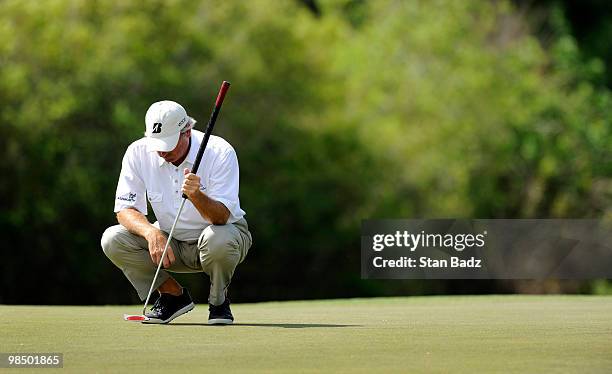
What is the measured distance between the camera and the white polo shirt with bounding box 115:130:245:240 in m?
7.19

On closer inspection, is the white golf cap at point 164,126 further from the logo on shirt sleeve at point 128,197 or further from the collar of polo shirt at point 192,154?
the logo on shirt sleeve at point 128,197

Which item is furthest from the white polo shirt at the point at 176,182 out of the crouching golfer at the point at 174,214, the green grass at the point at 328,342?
the green grass at the point at 328,342

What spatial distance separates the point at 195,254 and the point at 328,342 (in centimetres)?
151

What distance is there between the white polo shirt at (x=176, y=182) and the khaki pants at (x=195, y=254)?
0.11 m

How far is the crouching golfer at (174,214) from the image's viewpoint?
712 cm

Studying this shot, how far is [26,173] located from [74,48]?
3026 millimetres

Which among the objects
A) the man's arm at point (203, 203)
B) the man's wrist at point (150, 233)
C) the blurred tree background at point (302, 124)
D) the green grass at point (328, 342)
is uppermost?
the blurred tree background at point (302, 124)

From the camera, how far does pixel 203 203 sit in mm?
7027

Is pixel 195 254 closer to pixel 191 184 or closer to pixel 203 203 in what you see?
pixel 203 203

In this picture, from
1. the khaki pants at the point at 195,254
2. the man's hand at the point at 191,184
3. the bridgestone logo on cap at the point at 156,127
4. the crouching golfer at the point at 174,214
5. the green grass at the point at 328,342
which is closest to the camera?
the green grass at the point at 328,342

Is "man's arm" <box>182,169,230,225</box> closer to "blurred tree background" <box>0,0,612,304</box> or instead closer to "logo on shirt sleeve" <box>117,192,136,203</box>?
"logo on shirt sleeve" <box>117,192,136,203</box>

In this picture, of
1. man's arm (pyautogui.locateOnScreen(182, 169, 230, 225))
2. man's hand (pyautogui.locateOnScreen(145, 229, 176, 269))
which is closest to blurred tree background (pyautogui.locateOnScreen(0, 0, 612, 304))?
man's arm (pyautogui.locateOnScreen(182, 169, 230, 225))

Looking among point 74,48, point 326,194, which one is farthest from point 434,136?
point 74,48

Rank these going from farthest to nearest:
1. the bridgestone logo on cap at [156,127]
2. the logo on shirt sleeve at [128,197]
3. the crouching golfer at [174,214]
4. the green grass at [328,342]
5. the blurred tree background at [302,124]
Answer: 1. the blurred tree background at [302,124]
2. the logo on shirt sleeve at [128,197]
3. the crouching golfer at [174,214]
4. the bridgestone logo on cap at [156,127]
5. the green grass at [328,342]
